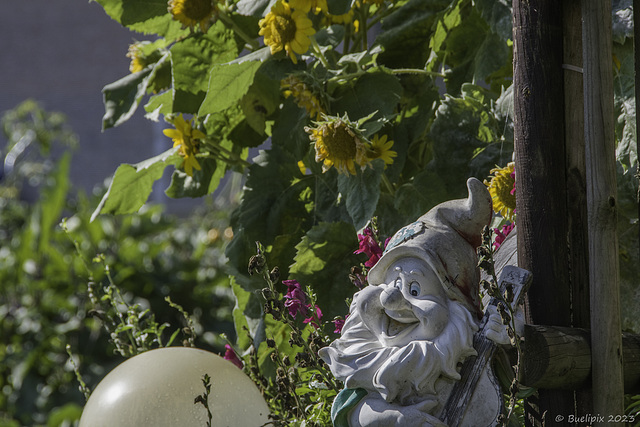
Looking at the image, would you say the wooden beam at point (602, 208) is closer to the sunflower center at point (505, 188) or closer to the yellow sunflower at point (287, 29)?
the sunflower center at point (505, 188)

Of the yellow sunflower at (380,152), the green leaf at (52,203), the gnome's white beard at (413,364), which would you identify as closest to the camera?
the gnome's white beard at (413,364)

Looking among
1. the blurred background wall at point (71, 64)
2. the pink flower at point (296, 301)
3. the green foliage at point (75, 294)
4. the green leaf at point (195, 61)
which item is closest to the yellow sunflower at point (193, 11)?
the green leaf at point (195, 61)

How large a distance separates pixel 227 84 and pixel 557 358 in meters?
0.93

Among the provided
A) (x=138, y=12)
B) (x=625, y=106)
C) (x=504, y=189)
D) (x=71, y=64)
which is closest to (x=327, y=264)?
(x=504, y=189)

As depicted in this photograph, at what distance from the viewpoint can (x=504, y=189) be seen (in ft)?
4.17

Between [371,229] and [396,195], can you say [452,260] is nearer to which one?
[371,229]

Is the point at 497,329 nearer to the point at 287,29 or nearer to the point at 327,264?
the point at 327,264

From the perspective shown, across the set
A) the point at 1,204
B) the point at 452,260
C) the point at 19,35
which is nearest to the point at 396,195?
the point at 452,260

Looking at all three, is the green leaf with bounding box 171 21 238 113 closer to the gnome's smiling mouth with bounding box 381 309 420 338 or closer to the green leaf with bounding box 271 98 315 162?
the green leaf with bounding box 271 98 315 162

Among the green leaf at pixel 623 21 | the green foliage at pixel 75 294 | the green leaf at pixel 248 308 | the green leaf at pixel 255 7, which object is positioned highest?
the green leaf at pixel 255 7

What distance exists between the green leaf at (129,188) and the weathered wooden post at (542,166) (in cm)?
94

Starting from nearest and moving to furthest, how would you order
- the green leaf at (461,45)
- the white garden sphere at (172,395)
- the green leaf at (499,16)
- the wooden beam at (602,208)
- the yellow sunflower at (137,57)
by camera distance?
the wooden beam at (602,208), the white garden sphere at (172,395), the green leaf at (499,16), the green leaf at (461,45), the yellow sunflower at (137,57)

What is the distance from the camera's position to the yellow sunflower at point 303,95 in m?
1.53

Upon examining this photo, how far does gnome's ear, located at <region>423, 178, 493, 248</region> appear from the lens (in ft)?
3.10
